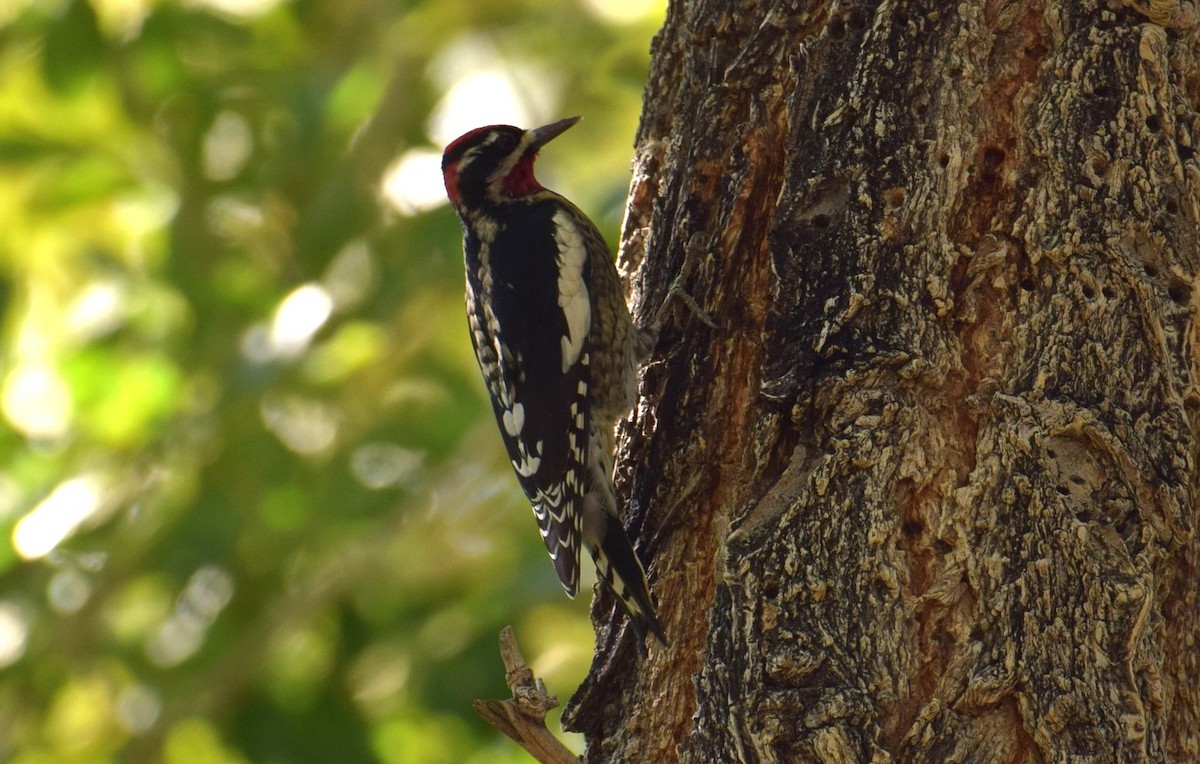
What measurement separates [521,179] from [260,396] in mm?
1068

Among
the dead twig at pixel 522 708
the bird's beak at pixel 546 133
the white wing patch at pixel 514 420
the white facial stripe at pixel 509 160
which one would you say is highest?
the white facial stripe at pixel 509 160

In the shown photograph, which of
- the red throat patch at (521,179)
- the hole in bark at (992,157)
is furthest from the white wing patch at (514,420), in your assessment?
the hole in bark at (992,157)

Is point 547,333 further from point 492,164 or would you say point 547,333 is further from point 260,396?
point 260,396

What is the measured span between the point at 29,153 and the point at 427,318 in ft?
4.82

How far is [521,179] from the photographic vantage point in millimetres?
4148

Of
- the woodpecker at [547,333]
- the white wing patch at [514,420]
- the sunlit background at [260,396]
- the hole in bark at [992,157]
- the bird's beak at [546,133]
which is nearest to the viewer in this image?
the hole in bark at [992,157]

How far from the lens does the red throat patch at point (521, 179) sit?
411 centimetres

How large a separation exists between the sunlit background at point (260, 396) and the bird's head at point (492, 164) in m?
0.13

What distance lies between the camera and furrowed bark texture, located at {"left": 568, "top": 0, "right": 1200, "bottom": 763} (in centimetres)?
213

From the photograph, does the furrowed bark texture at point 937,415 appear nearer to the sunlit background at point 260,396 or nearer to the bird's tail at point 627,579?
the bird's tail at point 627,579

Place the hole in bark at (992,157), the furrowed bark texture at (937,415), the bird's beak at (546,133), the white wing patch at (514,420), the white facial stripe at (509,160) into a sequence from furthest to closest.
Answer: the white facial stripe at (509,160) → the bird's beak at (546,133) → the white wing patch at (514,420) → the hole in bark at (992,157) → the furrowed bark texture at (937,415)

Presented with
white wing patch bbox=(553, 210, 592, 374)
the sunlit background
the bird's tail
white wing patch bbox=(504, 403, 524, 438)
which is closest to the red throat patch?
the sunlit background

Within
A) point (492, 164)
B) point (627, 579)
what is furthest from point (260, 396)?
point (627, 579)

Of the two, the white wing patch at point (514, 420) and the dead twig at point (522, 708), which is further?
the white wing patch at point (514, 420)
